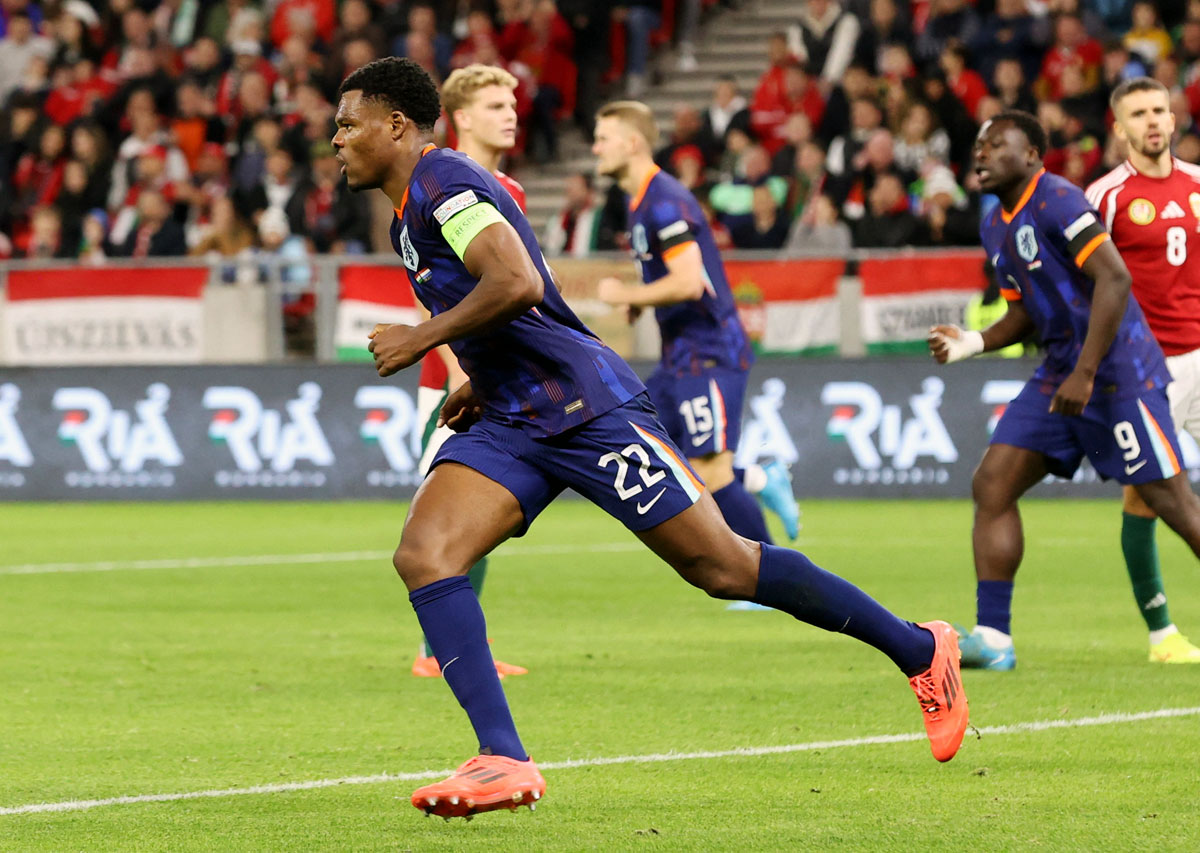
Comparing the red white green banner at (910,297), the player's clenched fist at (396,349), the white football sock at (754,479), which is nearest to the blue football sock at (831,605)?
the player's clenched fist at (396,349)

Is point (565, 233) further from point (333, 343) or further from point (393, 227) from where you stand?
point (393, 227)

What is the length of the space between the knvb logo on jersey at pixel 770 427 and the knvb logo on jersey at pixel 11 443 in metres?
6.12

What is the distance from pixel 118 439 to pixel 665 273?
8.60 meters

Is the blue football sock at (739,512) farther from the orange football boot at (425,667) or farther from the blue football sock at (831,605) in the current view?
the blue football sock at (831,605)

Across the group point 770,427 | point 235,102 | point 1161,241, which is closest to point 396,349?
point 1161,241

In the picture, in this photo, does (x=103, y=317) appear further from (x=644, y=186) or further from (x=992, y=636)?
(x=992, y=636)

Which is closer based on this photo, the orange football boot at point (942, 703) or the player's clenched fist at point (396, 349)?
the player's clenched fist at point (396, 349)

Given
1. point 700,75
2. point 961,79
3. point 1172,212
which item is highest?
point 1172,212

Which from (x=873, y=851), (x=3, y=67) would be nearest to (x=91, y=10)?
(x=3, y=67)

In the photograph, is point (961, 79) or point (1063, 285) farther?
point (961, 79)

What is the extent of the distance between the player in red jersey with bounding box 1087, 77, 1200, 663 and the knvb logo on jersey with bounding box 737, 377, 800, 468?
800 cm

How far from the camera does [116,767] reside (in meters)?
6.07

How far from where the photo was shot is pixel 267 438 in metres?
16.9

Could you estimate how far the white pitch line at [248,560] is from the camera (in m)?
12.1
